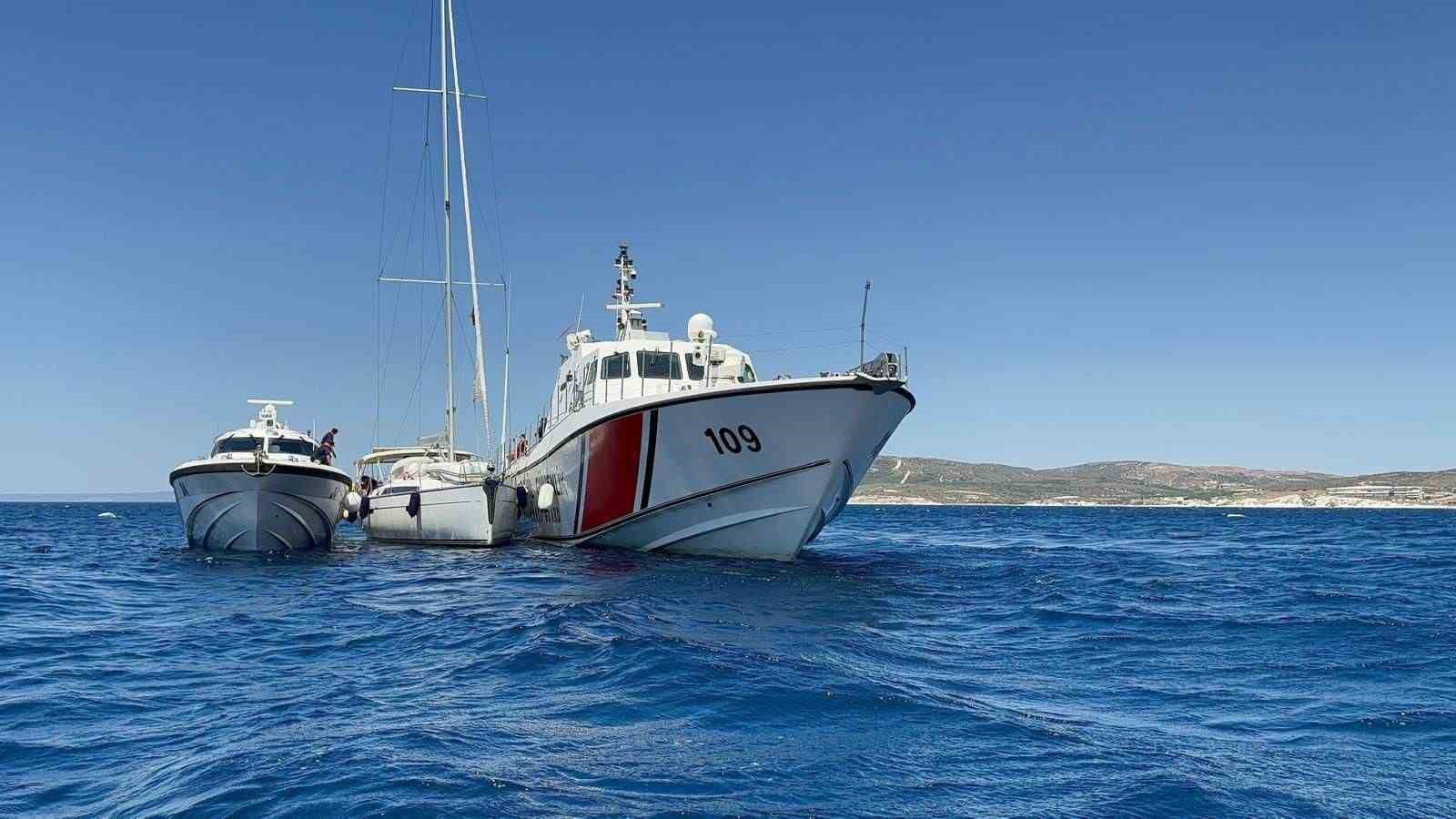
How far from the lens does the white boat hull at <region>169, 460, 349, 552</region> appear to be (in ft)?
84.1

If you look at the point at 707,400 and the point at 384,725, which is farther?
the point at 707,400

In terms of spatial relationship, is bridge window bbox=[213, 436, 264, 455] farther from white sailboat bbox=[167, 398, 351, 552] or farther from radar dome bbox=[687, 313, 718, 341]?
radar dome bbox=[687, 313, 718, 341]

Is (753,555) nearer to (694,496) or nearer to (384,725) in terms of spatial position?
(694,496)

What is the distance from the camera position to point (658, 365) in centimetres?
2577

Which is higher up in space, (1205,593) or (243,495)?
(243,495)

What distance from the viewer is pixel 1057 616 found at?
47.3ft

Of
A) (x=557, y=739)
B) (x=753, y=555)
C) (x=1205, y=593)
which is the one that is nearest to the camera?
(x=557, y=739)

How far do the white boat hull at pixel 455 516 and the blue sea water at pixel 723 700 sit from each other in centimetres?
995

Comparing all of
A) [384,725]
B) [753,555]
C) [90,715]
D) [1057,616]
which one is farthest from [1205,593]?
[90,715]

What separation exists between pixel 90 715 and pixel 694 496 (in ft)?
49.1

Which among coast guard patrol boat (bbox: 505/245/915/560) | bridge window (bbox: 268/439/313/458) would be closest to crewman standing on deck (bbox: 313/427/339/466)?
bridge window (bbox: 268/439/313/458)

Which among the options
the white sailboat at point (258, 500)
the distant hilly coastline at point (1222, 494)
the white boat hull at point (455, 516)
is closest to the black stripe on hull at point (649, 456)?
the white boat hull at point (455, 516)

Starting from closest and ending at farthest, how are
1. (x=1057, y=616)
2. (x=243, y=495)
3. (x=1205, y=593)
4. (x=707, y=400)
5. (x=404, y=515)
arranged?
(x=1057, y=616) < (x=1205, y=593) < (x=707, y=400) < (x=243, y=495) < (x=404, y=515)

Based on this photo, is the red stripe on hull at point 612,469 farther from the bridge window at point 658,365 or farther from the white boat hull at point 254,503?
the white boat hull at point 254,503
